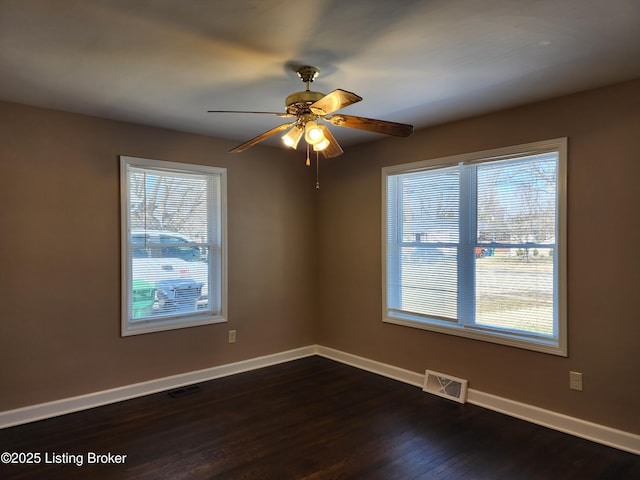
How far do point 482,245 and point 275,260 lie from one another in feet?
7.62

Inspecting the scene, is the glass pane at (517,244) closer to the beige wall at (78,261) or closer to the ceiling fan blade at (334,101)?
the ceiling fan blade at (334,101)

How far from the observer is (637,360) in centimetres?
276

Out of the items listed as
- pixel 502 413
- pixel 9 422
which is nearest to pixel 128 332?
pixel 9 422

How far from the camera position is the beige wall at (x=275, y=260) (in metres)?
2.87

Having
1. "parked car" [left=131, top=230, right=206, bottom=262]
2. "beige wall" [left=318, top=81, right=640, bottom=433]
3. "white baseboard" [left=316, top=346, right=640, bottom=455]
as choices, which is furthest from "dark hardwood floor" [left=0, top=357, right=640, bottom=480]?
"parked car" [left=131, top=230, right=206, bottom=262]

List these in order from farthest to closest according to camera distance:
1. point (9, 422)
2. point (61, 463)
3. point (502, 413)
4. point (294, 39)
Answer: point (502, 413)
point (9, 422)
point (61, 463)
point (294, 39)

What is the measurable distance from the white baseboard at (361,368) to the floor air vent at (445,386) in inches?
2.9

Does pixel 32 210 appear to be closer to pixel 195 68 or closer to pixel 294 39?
pixel 195 68

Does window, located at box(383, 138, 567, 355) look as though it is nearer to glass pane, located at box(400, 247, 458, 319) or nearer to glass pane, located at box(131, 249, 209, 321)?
glass pane, located at box(400, 247, 458, 319)

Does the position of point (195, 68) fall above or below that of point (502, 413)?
above

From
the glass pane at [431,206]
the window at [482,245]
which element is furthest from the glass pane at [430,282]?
the glass pane at [431,206]

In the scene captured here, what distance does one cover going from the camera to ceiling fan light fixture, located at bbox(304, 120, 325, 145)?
2.40 m

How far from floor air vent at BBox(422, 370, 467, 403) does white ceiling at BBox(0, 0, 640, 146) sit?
240 cm

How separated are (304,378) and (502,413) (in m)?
1.88
